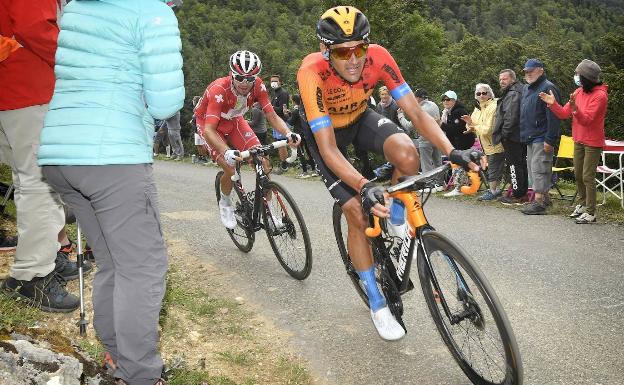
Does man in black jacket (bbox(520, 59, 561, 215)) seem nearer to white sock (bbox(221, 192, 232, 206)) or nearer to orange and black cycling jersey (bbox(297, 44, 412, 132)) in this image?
white sock (bbox(221, 192, 232, 206))

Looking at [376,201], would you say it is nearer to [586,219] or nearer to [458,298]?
[458,298]

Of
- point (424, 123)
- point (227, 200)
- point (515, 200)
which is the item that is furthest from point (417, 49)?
point (424, 123)

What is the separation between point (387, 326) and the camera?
3.76 meters

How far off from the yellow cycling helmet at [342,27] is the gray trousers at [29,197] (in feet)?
6.95

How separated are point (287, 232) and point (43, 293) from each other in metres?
2.59

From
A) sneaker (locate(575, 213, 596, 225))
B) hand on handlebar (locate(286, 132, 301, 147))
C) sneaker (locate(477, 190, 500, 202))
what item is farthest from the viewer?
sneaker (locate(477, 190, 500, 202))

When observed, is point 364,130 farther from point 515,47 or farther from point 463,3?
point 463,3

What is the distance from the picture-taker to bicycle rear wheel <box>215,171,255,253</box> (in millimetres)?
6340

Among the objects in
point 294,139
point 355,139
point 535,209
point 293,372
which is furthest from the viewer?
point 535,209

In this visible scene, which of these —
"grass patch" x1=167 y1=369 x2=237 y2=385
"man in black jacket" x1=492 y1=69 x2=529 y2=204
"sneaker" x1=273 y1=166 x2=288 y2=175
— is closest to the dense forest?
"sneaker" x1=273 y1=166 x2=288 y2=175

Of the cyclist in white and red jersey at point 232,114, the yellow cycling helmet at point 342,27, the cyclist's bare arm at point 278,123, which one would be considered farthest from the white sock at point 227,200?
the yellow cycling helmet at point 342,27

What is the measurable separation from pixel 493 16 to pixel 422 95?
171 metres

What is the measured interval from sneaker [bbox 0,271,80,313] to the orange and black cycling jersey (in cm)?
226

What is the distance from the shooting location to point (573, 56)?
67438mm
